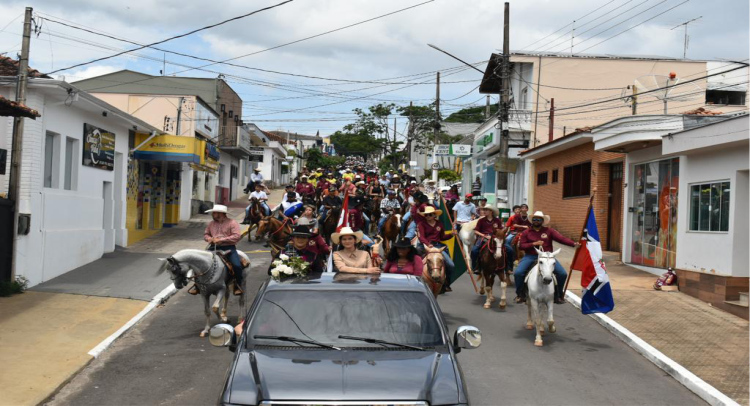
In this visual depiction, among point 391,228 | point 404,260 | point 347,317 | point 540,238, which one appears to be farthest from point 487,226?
point 347,317

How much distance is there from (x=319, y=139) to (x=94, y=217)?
135882mm

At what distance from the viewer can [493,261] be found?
44.2ft

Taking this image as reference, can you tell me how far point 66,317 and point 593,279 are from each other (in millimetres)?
9048

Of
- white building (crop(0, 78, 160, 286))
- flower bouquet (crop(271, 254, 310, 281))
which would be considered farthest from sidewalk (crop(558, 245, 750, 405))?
white building (crop(0, 78, 160, 286))

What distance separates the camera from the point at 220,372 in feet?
29.2

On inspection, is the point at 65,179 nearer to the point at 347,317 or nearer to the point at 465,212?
the point at 465,212

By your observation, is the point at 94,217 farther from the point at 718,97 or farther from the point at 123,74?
the point at 718,97

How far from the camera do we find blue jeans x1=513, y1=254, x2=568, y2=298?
1141 cm

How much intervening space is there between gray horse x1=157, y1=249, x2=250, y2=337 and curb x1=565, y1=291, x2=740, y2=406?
6484 millimetres

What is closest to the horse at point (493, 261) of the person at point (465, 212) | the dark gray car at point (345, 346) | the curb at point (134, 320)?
the curb at point (134, 320)

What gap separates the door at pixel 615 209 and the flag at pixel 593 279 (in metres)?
11.0

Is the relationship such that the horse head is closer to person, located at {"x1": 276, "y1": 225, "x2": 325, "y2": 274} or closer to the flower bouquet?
person, located at {"x1": 276, "y1": 225, "x2": 325, "y2": 274}

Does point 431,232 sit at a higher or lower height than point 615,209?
lower

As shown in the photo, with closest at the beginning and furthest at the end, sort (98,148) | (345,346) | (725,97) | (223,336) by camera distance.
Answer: (345,346)
(223,336)
(98,148)
(725,97)
